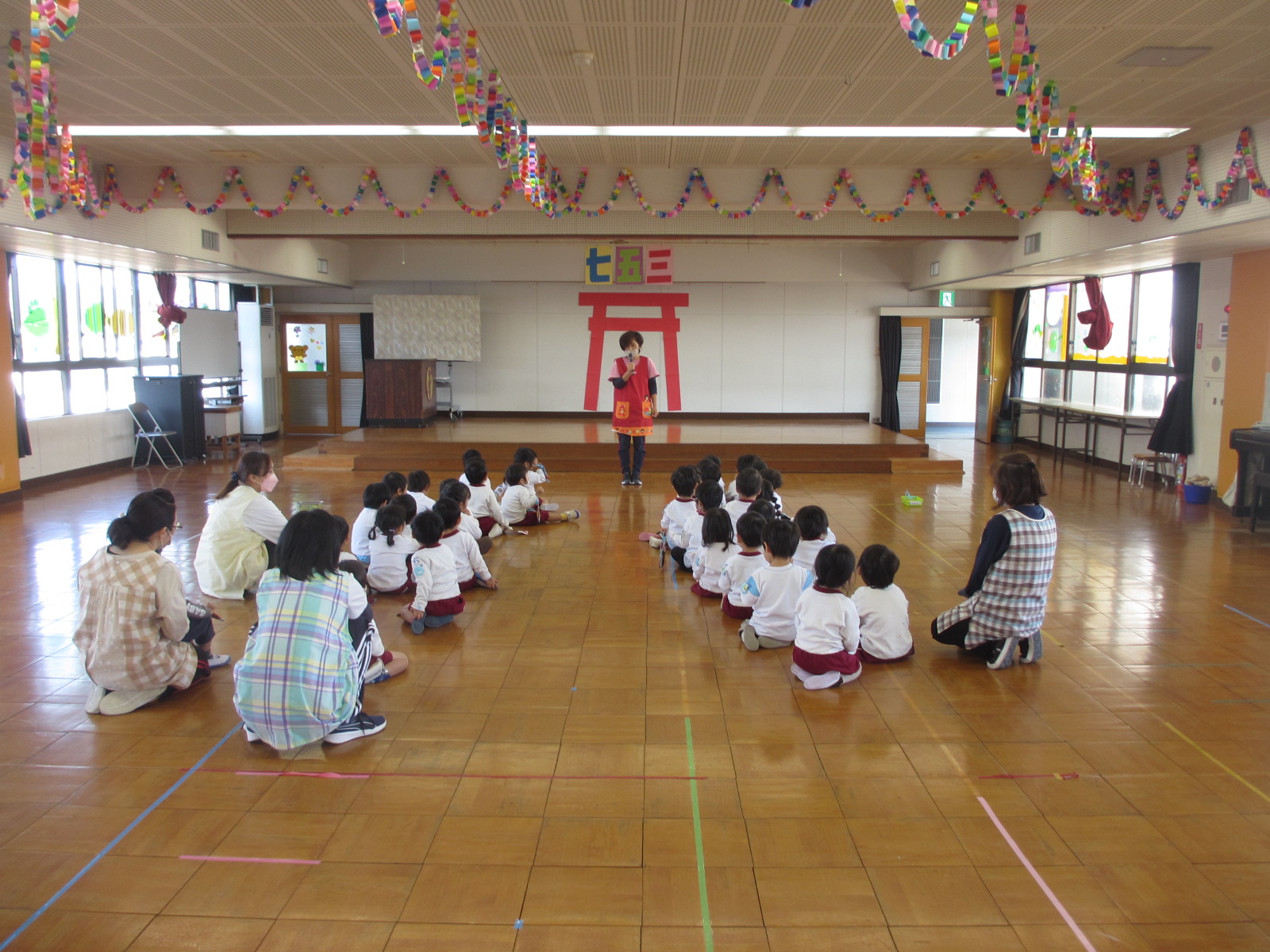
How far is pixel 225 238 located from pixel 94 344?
2103 millimetres

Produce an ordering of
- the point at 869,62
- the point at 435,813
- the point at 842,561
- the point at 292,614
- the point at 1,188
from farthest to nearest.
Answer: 1. the point at 1,188
2. the point at 869,62
3. the point at 842,561
4. the point at 292,614
5. the point at 435,813

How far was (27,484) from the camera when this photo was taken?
944 cm

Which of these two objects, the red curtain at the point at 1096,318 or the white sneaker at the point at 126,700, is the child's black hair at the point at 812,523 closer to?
the white sneaker at the point at 126,700

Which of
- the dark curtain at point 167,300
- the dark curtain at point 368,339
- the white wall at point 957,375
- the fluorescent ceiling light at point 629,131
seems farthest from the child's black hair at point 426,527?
the white wall at point 957,375

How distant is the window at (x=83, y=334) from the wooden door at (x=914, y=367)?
1104 cm

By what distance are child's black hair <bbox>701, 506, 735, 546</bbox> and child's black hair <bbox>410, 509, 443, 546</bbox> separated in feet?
4.98

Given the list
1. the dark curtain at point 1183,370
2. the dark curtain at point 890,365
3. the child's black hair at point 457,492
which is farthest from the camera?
the dark curtain at point 890,365

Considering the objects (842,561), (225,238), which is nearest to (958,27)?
(842,561)

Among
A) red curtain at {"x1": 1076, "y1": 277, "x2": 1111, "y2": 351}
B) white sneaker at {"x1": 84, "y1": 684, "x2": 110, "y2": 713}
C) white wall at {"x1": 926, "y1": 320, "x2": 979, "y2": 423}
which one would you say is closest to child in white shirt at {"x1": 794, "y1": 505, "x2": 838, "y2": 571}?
white sneaker at {"x1": 84, "y1": 684, "x2": 110, "y2": 713}

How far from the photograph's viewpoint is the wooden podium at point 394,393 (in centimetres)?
1360

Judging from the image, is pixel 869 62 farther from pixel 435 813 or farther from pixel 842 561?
pixel 435 813

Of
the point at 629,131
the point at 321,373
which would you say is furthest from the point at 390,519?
the point at 321,373

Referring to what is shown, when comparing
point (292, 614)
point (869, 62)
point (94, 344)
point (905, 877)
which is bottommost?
point (905, 877)

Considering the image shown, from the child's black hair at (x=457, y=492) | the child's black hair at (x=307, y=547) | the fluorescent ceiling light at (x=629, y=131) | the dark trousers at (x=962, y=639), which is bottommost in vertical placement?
the dark trousers at (x=962, y=639)
